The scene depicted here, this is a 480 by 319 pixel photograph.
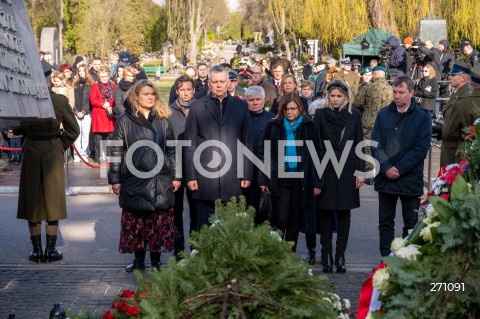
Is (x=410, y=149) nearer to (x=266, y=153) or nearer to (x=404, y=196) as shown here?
(x=404, y=196)

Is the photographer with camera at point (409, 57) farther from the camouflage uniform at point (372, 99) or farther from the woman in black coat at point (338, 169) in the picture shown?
the woman in black coat at point (338, 169)

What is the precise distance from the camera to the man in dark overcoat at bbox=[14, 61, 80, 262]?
870 centimetres

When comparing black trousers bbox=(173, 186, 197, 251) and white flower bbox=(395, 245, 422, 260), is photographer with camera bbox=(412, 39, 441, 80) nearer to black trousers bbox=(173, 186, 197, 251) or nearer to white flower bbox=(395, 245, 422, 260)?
black trousers bbox=(173, 186, 197, 251)

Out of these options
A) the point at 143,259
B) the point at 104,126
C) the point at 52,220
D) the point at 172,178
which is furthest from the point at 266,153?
the point at 104,126

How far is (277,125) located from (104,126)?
8.10m

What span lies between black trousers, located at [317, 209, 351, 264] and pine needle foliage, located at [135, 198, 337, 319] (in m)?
4.54

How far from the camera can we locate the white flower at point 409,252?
3662 mm

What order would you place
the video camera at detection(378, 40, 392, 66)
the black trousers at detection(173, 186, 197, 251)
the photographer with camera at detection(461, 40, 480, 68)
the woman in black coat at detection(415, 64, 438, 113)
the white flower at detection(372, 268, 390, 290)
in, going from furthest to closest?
1. the video camera at detection(378, 40, 392, 66)
2. the photographer with camera at detection(461, 40, 480, 68)
3. the woman in black coat at detection(415, 64, 438, 113)
4. the black trousers at detection(173, 186, 197, 251)
5. the white flower at detection(372, 268, 390, 290)

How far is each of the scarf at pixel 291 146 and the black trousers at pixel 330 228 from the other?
637 mm

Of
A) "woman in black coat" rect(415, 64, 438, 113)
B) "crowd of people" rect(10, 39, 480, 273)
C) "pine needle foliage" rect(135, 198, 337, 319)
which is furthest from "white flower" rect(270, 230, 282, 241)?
"woman in black coat" rect(415, 64, 438, 113)

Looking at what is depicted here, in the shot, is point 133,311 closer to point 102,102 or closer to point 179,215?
point 179,215

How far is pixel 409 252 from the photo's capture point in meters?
3.72

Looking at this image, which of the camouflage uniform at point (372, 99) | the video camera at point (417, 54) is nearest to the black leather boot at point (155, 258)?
the camouflage uniform at point (372, 99)

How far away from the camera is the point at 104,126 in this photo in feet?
52.1
